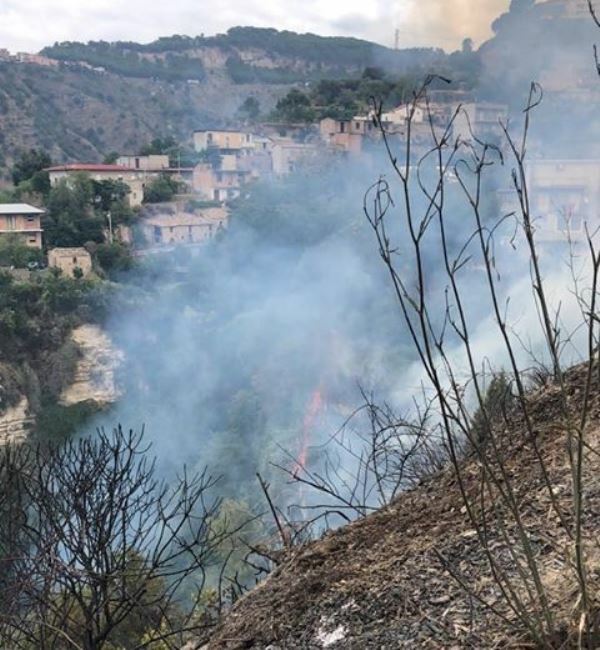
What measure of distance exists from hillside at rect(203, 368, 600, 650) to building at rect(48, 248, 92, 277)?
60.1 feet

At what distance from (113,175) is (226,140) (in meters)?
8.08

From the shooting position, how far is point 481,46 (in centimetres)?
3041

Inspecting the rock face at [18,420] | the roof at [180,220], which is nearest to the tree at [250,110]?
the roof at [180,220]

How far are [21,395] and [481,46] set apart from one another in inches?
906

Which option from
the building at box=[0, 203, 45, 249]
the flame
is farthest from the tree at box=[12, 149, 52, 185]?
the flame

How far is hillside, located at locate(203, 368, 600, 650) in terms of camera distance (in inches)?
57.1

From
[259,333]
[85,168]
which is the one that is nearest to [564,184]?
[259,333]

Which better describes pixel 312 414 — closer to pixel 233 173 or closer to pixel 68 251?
pixel 68 251

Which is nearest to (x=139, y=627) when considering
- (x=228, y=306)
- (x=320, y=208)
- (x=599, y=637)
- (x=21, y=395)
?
(x=599, y=637)

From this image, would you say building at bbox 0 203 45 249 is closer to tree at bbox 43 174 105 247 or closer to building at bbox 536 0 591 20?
tree at bbox 43 174 105 247

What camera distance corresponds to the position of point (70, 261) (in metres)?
20.0

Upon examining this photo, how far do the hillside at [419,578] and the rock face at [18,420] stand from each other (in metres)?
13.6

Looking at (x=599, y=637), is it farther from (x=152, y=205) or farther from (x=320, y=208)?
(x=152, y=205)

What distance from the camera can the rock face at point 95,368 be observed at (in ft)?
57.1
